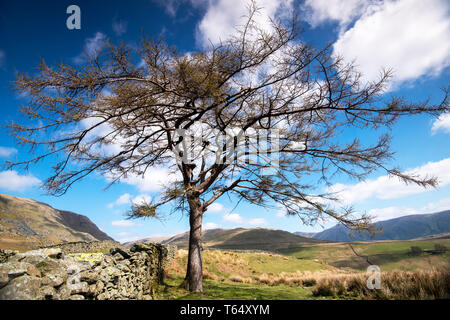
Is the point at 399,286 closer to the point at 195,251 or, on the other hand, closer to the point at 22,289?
the point at 195,251

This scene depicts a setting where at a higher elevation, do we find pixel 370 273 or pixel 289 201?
pixel 289 201

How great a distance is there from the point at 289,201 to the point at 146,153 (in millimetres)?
6751

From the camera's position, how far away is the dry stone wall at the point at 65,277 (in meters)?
2.80

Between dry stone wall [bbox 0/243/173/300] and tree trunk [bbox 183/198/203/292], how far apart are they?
2.36 meters

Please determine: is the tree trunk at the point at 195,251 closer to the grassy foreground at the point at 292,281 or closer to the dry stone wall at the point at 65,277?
the grassy foreground at the point at 292,281

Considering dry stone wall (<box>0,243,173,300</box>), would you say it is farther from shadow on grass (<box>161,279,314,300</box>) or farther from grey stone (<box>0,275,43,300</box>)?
shadow on grass (<box>161,279,314,300</box>)

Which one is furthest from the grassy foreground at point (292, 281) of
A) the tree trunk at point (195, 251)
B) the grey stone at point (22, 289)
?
the grey stone at point (22, 289)

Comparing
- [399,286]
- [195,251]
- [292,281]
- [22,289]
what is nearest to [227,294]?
[195,251]

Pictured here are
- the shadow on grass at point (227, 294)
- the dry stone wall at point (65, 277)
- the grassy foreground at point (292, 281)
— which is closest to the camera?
the dry stone wall at point (65, 277)

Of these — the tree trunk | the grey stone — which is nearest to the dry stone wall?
the grey stone

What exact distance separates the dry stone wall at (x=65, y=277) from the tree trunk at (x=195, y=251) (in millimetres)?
2364
